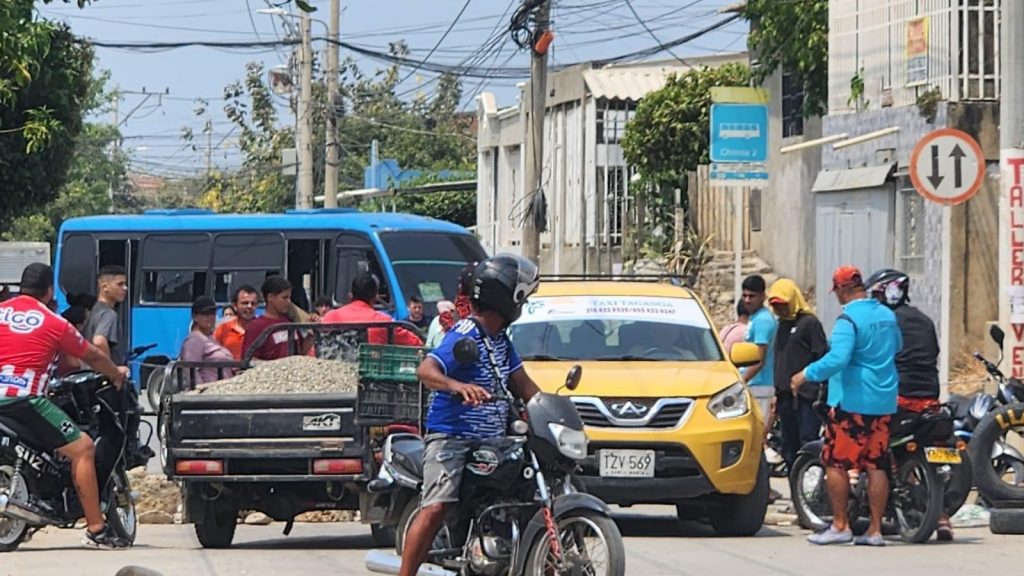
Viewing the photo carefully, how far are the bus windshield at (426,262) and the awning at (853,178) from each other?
5.61m

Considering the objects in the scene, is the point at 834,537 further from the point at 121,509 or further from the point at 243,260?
the point at 243,260

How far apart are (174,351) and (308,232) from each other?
128 inches

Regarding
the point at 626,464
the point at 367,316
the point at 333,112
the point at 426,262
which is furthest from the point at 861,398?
the point at 333,112

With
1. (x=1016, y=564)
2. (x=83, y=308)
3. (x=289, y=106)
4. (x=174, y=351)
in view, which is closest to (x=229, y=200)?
(x=289, y=106)

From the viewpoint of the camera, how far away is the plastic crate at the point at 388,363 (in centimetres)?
1104

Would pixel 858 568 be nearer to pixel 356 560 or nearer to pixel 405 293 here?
pixel 356 560

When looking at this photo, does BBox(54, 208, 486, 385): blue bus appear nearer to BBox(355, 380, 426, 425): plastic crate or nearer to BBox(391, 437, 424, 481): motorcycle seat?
BBox(355, 380, 426, 425): plastic crate

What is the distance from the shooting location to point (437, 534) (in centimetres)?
873

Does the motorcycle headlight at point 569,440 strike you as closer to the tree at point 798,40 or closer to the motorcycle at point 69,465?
the motorcycle at point 69,465

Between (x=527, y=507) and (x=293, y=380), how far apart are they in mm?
4061

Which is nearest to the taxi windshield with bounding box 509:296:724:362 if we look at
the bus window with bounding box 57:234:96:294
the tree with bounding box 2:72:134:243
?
the bus window with bounding box 57:234:96:294

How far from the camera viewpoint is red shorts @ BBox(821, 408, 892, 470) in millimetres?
12203

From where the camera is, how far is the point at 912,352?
41.8ft

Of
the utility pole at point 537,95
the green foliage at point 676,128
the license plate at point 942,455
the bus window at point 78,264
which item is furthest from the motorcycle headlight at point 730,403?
the green foliage at point 676,128
